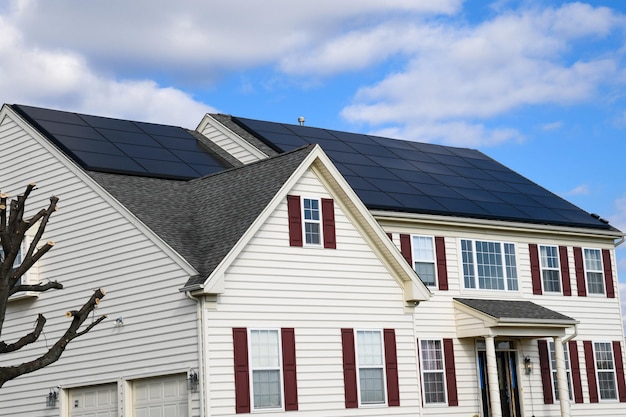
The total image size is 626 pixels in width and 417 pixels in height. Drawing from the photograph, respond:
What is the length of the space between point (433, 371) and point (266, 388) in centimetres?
721

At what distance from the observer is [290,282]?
74.3 ft

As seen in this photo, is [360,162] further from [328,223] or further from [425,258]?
[328,223]

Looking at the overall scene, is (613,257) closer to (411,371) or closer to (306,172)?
(411,371)

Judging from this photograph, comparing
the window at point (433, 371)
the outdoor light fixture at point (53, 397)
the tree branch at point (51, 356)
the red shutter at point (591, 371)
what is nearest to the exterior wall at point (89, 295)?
the outdoor light fixture at point (53, 397)

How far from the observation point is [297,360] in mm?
22250

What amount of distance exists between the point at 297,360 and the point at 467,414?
301 inches

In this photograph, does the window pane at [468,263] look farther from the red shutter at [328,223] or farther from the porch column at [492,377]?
the red shutter at [328,223]

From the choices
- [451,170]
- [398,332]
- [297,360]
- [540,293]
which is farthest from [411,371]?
[451,170]

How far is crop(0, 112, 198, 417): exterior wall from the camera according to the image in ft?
70.8

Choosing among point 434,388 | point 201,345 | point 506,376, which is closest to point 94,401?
point 201,345

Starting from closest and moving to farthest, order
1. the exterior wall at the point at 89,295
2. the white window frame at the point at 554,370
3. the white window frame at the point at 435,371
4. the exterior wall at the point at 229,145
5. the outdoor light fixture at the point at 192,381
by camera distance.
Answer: the outdoor light fixture at the point at 192,381
the exterior wall at the point at 89,295
the white window frame at the point at 435,371
the exterior wall at the point at 229,145
the white window frame at the point at 554,370

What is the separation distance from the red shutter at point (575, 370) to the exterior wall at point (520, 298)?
0.62 feet

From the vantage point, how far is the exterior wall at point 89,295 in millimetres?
21578

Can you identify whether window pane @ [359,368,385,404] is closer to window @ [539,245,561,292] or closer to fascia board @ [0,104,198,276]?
fascia board @ [0,104,198,276]
